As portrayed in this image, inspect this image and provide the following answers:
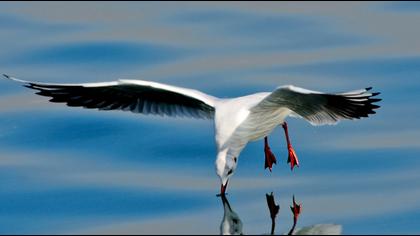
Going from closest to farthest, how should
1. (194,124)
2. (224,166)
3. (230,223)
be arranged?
(230,223) < (224,166) < (194,124)

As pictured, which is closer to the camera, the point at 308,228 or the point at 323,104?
the point at 308,228

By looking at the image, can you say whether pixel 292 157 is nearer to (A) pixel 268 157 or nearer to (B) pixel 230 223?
(A) pixel 268 157

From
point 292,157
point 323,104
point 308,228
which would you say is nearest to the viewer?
point 308,228

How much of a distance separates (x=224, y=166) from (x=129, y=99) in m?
1.90

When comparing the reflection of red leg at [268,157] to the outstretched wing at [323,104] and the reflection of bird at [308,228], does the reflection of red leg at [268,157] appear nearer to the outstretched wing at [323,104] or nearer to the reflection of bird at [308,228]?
the outstretched wing at [323,104]

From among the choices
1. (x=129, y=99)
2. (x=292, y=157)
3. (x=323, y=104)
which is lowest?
(x=292, y=157)

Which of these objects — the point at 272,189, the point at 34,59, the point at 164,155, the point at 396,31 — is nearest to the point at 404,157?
the point at 272,189

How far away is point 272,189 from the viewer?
10664 millimetres

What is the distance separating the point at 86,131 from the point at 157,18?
15.0ft

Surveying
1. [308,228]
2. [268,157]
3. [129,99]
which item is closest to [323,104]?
[268,157]

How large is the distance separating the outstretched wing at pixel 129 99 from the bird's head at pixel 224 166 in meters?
1.00

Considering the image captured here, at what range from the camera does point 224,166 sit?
34.0 ft

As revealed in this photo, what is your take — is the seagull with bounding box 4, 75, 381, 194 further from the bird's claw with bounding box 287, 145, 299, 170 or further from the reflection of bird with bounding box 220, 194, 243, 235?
the reflection of bird with bounding box 220, 194, 243, 235

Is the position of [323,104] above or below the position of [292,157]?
above
